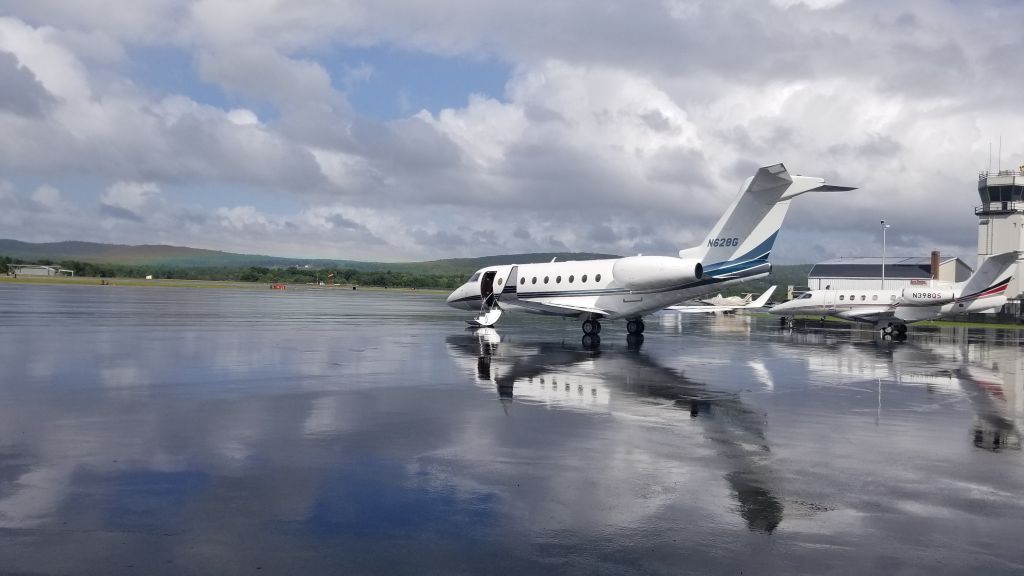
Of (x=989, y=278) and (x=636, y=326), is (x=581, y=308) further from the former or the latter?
(x=989, y=278)

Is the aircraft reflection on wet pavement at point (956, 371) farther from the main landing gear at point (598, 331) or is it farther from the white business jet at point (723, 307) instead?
the white business jet at point (723, 307)

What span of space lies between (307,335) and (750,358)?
52.3ft

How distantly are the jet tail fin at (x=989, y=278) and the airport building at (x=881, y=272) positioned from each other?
4786cm

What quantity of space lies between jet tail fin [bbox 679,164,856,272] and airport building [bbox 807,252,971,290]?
6030 centimetres

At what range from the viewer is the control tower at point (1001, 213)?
232ft

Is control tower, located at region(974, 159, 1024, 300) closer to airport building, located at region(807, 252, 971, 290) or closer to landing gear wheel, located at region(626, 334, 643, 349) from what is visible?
airport building, located at region(807, 252, 971, 290)

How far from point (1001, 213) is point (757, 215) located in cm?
6129

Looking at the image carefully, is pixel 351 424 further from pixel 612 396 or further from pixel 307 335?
pixel 307 335

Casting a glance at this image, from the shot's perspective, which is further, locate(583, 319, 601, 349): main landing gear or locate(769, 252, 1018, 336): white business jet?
locate(769, 252, 1018, 336): white business jet

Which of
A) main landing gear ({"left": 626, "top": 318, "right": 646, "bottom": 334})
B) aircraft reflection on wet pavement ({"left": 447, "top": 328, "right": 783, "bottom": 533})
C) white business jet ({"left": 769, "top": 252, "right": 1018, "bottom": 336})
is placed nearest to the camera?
aircraft reflection on wet pavement ({"left": 447, "top": 328, "right": 783, "bottom": 533})

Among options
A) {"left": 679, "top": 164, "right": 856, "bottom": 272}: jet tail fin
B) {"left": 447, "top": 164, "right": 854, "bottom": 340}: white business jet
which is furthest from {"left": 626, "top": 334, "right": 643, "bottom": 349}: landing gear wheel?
{"left": 679, "top": 164, "right": 856, "bottom": 272}: jet tail fin

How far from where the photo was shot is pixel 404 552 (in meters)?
5.75

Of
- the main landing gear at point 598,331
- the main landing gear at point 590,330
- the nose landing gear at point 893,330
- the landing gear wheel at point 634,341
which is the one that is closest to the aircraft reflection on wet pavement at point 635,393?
the landing gear wheel at point 634,341

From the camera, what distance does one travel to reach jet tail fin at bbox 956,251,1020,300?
32.3m
